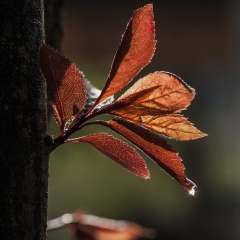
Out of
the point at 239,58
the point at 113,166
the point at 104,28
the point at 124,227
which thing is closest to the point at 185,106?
the point at 124,227

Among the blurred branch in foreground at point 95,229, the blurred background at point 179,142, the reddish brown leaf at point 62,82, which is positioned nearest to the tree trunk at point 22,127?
the reddish brown leaf at point 62,82

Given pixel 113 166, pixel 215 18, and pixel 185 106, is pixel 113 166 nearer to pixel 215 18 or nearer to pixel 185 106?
pixel 215 18

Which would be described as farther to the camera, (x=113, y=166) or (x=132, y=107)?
(x=113, y=166)

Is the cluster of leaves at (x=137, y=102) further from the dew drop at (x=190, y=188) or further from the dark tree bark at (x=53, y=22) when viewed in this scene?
the dark tree bark at (x=53, y=22)

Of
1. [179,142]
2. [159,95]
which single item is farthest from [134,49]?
[179,142]

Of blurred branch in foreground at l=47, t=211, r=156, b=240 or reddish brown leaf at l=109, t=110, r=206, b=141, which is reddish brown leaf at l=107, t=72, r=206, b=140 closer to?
reddish brown leaf at l=109, t=110, r=206, b=141

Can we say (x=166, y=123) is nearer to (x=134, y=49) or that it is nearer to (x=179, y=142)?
(x=134, y=49)
